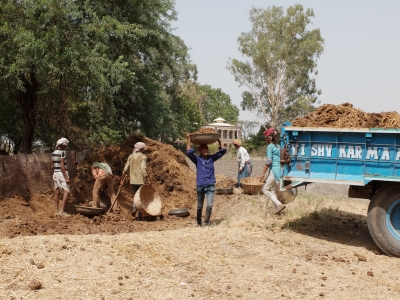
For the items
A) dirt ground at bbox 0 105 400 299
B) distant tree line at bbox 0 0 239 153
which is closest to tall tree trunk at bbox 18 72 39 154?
distant tree line at bbox 0 0 239 153

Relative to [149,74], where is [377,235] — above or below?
below

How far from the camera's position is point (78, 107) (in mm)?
19266

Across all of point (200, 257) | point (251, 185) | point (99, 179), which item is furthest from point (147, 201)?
point (200, 257)

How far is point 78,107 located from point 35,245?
1236 cm

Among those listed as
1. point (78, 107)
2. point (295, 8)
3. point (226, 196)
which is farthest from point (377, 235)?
point (295, 8)

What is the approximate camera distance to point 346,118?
29.0 ft

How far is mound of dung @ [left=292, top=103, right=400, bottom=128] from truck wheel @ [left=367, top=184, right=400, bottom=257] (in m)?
1.04

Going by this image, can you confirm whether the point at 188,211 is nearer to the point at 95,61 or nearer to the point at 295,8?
the point at 95,61

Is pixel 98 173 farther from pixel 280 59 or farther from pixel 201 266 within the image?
pixel 280 59

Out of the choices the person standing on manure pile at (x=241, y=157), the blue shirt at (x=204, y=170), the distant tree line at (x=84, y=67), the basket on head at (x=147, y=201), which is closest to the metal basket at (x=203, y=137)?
the blue shirt at (x=204, y=170)

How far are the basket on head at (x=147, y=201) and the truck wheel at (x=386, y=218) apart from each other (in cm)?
488

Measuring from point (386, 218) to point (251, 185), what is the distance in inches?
213

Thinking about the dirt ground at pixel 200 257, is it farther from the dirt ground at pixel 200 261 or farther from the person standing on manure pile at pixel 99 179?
the person standing on manure pile at pixel 99 179

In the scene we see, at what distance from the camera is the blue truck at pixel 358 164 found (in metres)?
8.34
